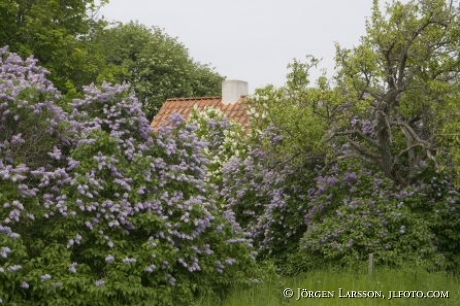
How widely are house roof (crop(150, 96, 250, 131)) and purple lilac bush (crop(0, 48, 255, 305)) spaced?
36.6 feet

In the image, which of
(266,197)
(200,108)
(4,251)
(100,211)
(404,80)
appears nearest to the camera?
(4,251)

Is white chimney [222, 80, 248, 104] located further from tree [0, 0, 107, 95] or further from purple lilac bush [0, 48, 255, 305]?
purple lilac bush [0, 48, 255, 305]

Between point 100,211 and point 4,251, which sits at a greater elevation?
point 100,211

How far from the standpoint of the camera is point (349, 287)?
840 centimetres

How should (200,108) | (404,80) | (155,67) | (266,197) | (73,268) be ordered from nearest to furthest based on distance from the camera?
1. (73,268)
2. (404,80)
3. (266,197)
4. (200,108)
5. (155,67)

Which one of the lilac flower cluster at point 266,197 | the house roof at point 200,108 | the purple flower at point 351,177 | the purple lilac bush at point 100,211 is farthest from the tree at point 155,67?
the purple lilac bush at point 100,211

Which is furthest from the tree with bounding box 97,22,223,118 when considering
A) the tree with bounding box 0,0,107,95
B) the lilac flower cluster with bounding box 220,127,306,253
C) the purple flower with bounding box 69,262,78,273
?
the purple flower with bounding box 69,262,78,273

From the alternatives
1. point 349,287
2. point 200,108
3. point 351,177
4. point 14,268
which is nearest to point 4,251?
point 14,268

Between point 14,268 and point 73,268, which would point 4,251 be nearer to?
point 14,268

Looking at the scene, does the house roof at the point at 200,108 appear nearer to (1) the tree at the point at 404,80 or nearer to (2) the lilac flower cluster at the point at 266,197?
(2) the lilac flower cluster at the point at 266,197

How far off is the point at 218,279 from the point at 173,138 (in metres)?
2.10

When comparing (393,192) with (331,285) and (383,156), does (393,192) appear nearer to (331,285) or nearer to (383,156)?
(383,156)

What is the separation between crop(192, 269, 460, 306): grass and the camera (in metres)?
7.73

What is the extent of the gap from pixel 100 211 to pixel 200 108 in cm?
1500
